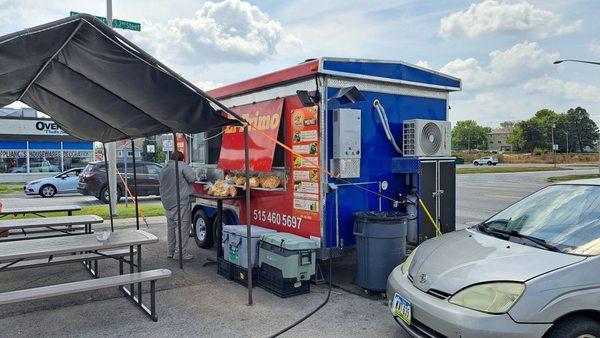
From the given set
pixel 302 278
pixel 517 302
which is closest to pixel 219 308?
pixel 302 278

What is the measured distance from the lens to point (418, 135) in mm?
6262

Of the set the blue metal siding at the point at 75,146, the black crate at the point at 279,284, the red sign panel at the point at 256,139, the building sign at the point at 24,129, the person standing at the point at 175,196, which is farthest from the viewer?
the blue metal siding at the point at 75,146

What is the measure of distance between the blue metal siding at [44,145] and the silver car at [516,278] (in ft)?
106

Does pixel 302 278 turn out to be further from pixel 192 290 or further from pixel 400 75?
pixel 400 75

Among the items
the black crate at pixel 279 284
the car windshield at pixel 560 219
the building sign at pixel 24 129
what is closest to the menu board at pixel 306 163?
the black crate at pixel 279 284

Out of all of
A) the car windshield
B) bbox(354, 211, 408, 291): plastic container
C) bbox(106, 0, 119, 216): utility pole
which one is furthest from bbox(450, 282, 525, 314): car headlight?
bbox(106, 0, 119, 216): utility pole

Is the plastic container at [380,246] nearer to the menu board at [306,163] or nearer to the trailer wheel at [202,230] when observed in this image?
the menu board at [306,163]

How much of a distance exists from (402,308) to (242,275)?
2.74 meters

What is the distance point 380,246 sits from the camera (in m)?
5.21

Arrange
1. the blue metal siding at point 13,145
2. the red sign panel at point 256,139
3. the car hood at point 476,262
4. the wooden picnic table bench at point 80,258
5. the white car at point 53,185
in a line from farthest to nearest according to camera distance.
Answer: the blue metal siding at point 13,145 < the white car at point 53,185 < the red sign panel at point 256,139 < the wooden picnic table bench at point 80,258 < the car hood at point 476,262

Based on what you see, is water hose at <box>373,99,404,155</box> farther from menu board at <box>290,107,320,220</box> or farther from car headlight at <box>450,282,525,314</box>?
car headlight at <box>450,282,525,314</box>

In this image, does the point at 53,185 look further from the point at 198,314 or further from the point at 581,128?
the point at 581,128

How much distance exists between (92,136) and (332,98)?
185 inches

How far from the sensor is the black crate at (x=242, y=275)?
19.2ft
